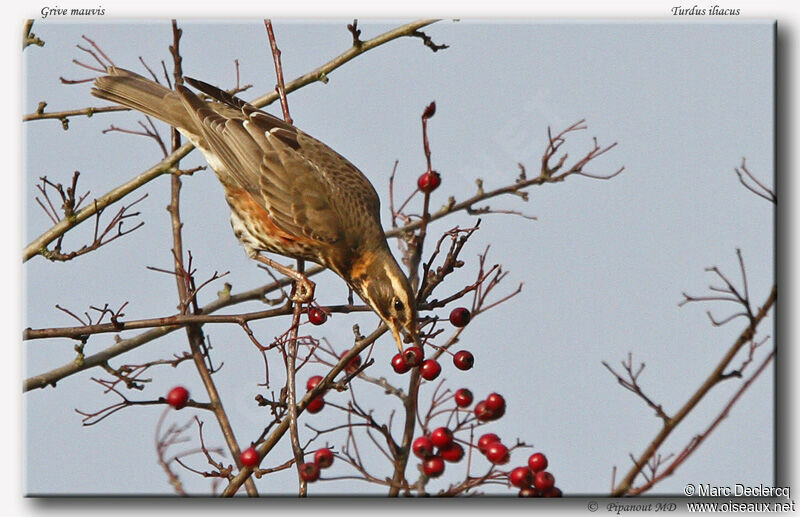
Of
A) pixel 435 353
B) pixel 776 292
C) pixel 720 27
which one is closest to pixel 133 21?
pixel 435 353

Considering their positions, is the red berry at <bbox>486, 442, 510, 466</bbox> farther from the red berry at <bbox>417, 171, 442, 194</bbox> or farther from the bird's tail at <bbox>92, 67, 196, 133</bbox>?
the bird's tail at <bbox>92, 67, 196, 133</bbox>

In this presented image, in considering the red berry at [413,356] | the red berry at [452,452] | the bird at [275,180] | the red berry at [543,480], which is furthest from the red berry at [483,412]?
the bird at [275,180]

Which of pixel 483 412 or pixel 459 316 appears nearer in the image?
→ pixel 459 316

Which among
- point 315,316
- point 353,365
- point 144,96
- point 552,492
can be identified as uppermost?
point 144,96

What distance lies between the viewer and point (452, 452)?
2402 millimetres

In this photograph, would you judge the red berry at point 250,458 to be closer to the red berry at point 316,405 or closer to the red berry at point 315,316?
the red berry at point 316,405

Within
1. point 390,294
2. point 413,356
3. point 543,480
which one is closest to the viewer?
point 413,356

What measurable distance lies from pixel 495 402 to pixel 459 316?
0.32 m

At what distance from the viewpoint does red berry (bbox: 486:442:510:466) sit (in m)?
2.41

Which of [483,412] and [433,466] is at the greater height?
[483,412]

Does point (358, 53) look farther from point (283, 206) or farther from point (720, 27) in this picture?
point (720, 27)

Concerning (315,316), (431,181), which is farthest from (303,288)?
(431,181)

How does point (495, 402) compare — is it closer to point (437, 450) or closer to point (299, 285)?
point (437, 450)

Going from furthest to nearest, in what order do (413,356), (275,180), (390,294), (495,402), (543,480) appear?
(275,180) → (390,294) → (495,402) → (543,480) → (413,356)
